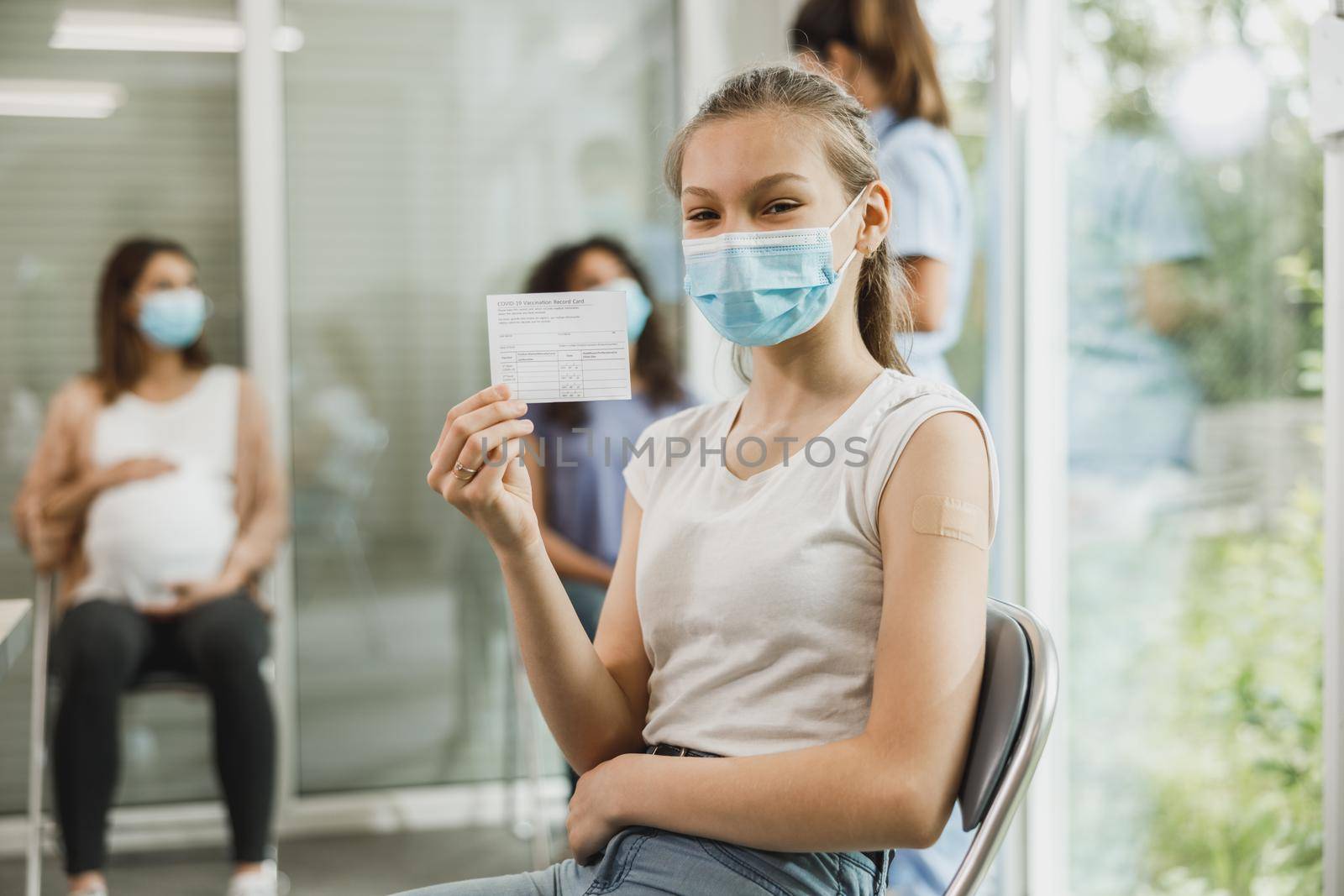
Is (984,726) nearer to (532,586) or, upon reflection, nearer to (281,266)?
(532,586)

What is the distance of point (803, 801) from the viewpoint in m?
0.94

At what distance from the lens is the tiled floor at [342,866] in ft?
8.77

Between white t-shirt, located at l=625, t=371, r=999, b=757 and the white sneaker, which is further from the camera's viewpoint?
the white sneaker

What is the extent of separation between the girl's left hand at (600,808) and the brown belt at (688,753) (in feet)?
0.15

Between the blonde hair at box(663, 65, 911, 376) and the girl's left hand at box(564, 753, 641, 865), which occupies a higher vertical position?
the blonde hair at box(663, 65, 911, 376)

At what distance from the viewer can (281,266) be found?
303cm

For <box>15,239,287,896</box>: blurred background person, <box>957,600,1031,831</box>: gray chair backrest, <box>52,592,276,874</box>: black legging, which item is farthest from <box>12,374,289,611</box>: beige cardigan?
<box>957,600,1031,831</box>: gray chair backrest

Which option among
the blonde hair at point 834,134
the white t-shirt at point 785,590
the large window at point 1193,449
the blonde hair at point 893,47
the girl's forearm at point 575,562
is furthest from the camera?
the girl's forearm at point 575,562

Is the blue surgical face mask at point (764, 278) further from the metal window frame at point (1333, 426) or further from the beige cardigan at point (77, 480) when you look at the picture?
the beige cardigan at point (77, 480)

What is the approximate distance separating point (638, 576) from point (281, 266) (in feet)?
7.24

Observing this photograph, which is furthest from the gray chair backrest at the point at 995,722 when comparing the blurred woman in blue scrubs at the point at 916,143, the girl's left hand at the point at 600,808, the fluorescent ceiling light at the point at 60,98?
the fluorescent ceiling light at the point at 60,98

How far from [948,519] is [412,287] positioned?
2.37m

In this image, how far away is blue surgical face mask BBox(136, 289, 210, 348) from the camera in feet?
8.89

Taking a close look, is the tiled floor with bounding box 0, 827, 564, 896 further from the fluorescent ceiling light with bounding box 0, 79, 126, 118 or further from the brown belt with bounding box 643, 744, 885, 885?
the fluorescent ceiling light with bounding box 0, 79, 126, 118
